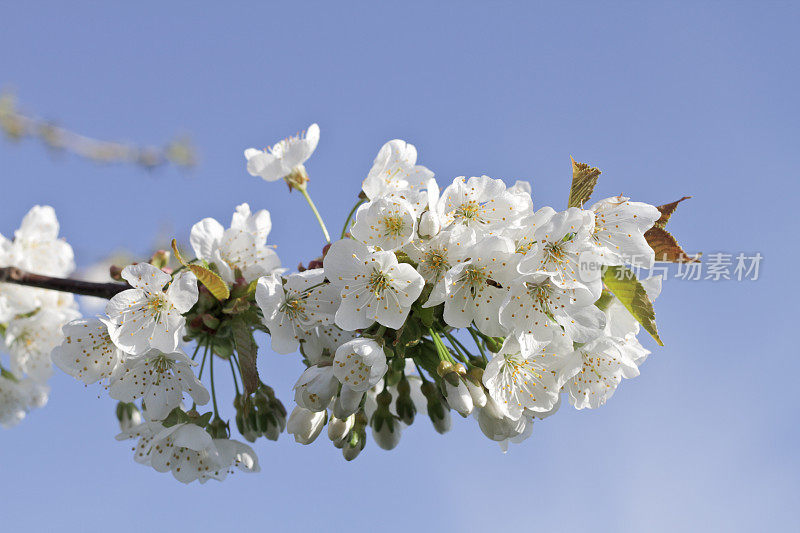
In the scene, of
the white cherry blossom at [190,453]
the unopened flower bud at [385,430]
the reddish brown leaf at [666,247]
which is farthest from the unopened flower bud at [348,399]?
the reddish brown leaf at [666,247]

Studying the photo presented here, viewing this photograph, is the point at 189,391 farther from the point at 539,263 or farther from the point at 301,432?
the point at 539,263

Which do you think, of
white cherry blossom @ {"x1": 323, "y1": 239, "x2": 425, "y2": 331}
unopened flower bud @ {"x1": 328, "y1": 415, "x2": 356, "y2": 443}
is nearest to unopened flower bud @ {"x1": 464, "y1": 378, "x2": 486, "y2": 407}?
white cherry blossom @ {"x1": 323, "y1": 239, "x2": 425, "y2": 331}

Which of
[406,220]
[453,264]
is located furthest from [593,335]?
[406,220]

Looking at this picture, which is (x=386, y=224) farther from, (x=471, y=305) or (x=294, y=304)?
(x=294, y=304)

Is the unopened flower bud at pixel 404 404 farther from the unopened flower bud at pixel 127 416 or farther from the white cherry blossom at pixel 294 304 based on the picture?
the unopened flower bud at pixel 127 416

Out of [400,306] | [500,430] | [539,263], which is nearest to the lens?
[539,263]

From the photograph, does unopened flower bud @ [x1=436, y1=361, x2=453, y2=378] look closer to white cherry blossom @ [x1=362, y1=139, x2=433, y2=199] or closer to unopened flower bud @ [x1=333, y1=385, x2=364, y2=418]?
unopened flower bud @ [x1=333, y1=385, x2=364, y2=418]
